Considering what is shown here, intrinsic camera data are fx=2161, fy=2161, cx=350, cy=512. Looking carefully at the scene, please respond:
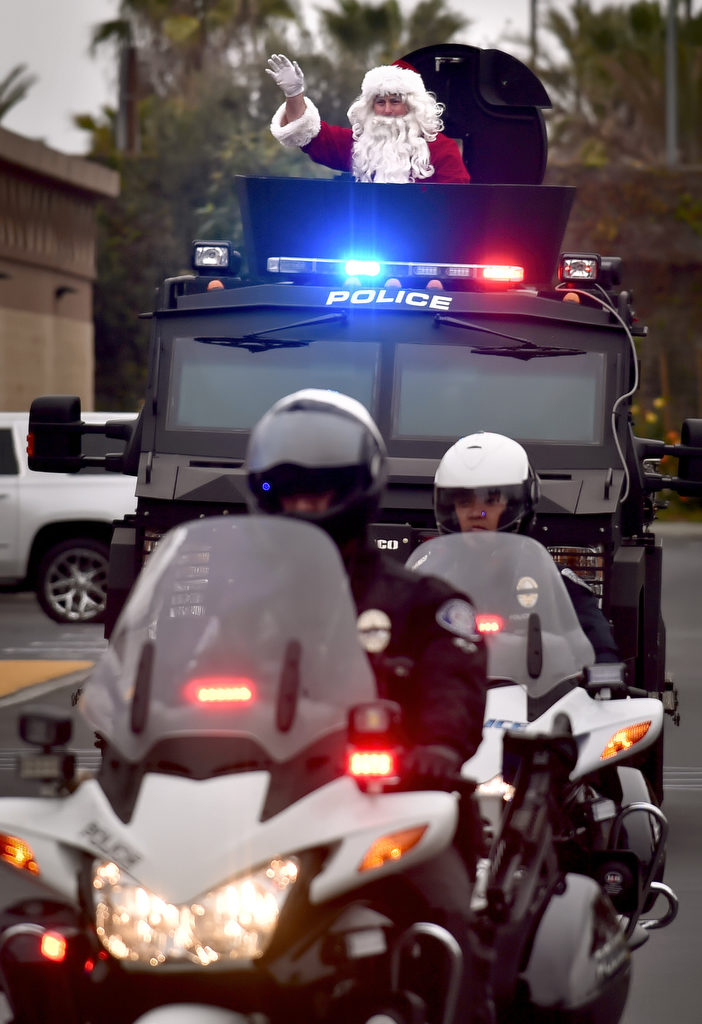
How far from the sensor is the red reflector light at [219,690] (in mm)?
4082

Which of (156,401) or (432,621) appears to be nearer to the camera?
(432,621)

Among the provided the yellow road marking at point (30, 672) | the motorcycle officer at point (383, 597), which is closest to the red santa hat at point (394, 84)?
the yellow road marking at point (30, 672)

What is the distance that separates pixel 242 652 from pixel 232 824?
38cm

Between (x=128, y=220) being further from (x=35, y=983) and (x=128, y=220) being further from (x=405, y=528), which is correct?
(x=35, y=983)

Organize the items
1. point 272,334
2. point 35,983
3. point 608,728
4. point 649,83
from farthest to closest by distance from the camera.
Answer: point 649,83, point 272,334, point 608,728, point 35,983

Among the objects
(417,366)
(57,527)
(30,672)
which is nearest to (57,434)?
(417,366)

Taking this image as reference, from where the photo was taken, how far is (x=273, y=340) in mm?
9938

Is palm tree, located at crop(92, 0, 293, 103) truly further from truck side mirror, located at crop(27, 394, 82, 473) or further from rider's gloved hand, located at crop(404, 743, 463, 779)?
rider's gloved hand, located at crop(404, 743, 463, 779)

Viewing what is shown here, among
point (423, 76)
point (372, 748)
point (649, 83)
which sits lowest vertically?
point (372, 748)

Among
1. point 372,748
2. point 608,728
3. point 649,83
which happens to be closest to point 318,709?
point 372,748

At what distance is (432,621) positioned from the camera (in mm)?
4609

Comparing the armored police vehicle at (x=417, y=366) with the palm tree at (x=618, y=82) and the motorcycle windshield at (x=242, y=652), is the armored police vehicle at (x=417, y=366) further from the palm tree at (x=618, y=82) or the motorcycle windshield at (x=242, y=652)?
the palm tree at (x=618, y=82)

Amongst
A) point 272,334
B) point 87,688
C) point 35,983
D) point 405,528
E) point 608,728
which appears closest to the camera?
point 35,983

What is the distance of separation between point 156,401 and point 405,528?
1.53 meters
